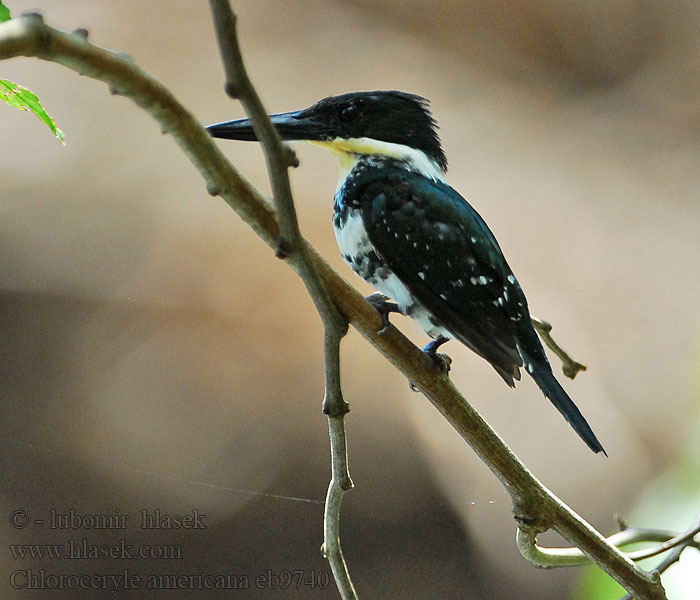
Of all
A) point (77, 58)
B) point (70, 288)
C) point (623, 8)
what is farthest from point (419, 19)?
point (77, 58)

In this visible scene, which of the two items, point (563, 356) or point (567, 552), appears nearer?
point (567, 552)

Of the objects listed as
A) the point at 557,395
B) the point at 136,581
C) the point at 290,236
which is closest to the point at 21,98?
the point at 290,236

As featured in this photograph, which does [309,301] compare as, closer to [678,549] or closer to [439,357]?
[439,357]

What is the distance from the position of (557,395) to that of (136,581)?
4.16ft

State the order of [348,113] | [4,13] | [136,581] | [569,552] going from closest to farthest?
[4,13] → [569,552] → [348,113] → [136,581]

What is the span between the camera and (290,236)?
2.23ft

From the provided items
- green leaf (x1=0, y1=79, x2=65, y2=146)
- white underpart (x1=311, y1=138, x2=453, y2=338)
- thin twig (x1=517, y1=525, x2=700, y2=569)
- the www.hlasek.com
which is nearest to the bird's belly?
white underpart (x1=311, y1=138, x2=453, y2=338)

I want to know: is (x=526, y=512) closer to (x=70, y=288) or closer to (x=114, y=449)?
(x=114, y=449)

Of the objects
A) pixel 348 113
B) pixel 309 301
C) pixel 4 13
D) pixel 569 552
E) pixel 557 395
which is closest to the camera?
pixel 4 13

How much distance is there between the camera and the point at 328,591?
192cm

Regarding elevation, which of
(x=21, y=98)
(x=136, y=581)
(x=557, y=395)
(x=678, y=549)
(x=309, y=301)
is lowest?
(x=136, y=581)

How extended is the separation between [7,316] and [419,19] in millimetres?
1857

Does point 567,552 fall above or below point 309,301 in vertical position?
below

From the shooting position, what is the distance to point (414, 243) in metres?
1.21
